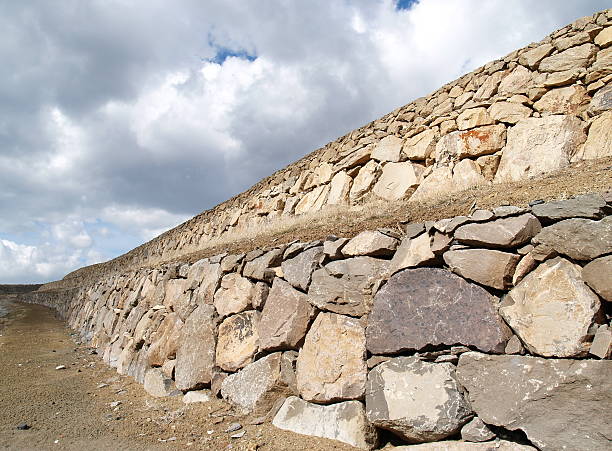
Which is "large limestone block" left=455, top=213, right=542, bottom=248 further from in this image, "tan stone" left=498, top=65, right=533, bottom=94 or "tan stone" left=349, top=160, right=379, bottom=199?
"tan stone" left=349, top=160, right=379, bottom=199

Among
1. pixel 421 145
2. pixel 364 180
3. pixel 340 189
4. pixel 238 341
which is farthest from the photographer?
pixel 340 189

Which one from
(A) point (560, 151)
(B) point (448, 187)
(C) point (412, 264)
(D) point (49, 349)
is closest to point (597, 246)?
(C) point (412, 264)

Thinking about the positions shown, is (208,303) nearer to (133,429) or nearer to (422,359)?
(133,429)

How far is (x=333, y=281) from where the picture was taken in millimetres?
4297

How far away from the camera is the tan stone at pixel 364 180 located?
8.31m

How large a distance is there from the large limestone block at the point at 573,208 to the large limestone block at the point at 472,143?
3.66 metres

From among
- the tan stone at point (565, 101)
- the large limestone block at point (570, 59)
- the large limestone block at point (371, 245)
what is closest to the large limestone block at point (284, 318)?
the large limestone block at point (371, 245)

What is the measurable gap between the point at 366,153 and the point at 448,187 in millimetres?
2513

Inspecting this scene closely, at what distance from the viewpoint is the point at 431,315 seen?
11.1 feet

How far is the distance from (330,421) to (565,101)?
5794 millimetres

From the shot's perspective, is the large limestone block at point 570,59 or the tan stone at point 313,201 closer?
the large limestone block at point 570,59

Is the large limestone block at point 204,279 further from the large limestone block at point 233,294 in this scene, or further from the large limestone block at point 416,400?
the large limestone block at point 416,400

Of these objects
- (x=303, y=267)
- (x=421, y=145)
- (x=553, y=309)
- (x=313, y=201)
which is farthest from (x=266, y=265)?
(x=313, y=201)

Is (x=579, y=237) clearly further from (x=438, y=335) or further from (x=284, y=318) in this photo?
(x=284, y=318)
